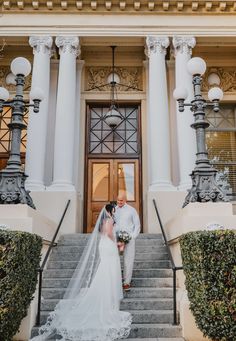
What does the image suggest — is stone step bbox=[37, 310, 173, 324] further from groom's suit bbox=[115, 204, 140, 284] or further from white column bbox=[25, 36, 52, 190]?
white column bbox=[25, 36, 52, 190]

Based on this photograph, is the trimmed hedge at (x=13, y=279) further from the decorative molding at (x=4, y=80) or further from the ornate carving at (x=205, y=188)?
the decorative molding at (x=4, y=80)

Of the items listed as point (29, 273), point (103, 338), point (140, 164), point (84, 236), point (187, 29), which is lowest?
point (103, 338)

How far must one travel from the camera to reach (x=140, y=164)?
574 inches

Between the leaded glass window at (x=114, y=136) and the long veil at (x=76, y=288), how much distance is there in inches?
296

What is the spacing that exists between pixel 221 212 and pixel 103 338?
3327 mm

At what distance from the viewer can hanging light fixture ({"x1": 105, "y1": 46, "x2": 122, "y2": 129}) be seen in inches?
563

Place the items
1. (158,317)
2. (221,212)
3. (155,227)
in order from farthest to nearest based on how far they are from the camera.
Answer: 1. (155,227)
2. (221,212)
3. (158,317)

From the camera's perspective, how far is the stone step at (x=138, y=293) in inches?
299

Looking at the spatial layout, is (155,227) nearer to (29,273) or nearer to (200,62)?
(200,62)

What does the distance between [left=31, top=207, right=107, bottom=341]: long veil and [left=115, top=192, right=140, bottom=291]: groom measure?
2.07 feet

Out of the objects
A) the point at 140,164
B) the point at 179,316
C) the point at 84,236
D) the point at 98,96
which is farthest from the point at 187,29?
the point at 179,316

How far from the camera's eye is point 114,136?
14891mm

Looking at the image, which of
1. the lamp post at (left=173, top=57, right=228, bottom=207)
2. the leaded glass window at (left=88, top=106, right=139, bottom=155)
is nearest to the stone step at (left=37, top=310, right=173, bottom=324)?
the lamp post at (left=173, top=57, right=228, bottom=207)

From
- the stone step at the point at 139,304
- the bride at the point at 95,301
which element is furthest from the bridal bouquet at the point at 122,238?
the stone step at the point at 139,304
